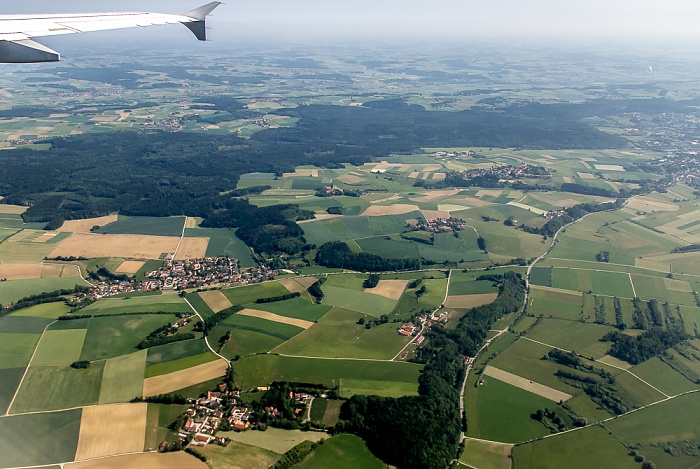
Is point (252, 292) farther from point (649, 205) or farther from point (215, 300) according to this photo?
point (649, 205)

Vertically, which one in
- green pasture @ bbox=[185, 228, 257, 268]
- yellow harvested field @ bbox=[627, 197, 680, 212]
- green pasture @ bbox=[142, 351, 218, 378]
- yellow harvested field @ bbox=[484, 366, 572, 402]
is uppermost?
yellow harvested field @ bbox=[627, 197, 680, 212]

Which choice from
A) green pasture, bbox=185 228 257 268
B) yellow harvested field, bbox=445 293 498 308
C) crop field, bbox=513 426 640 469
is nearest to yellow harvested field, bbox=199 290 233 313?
green pasture, bbox=185 228 257 268

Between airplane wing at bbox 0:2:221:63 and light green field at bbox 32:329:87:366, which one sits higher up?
airplane wing at bbox 0:2:221:63

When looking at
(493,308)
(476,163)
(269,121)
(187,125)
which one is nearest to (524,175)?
(476,163)

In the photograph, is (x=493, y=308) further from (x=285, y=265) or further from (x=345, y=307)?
(x=285, y=265)

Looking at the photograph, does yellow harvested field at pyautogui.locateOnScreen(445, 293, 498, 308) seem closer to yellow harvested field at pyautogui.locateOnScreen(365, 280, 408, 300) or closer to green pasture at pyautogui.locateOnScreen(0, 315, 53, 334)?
yellow harvested field at pyautogui.locateOnScreen(365, 280, 408, 300)
